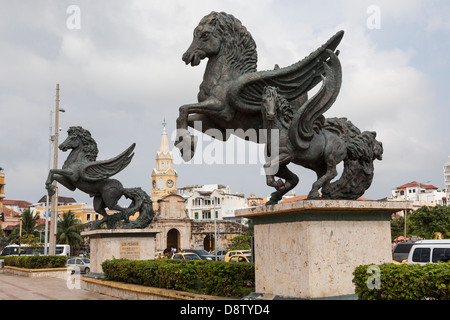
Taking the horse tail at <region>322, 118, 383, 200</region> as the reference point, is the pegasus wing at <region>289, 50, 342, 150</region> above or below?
above

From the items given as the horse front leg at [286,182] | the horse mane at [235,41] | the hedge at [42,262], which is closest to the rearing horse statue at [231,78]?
the horse mane at [235,41]

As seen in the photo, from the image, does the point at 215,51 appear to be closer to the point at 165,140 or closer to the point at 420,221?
the point at 420,221

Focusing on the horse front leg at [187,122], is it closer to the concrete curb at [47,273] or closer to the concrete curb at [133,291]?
the concrete curb at [133,291]

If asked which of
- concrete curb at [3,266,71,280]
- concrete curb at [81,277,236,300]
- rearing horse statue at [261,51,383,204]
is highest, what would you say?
rearing horse statue at [261,51,383,204]

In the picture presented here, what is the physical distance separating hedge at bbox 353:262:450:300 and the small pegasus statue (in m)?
8.60

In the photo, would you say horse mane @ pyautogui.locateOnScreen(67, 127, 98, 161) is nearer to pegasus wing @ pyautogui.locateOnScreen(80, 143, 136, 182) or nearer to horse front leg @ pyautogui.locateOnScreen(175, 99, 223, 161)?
pegasus wing @ pyautogui.locateOnScreen(80, 143, 136, 182)

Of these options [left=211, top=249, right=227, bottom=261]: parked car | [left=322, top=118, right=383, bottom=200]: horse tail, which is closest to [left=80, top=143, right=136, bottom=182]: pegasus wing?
[left=322, top=118, right=383, bottom=200]: horse tail

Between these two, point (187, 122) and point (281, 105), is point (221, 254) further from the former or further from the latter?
point (281, 105)

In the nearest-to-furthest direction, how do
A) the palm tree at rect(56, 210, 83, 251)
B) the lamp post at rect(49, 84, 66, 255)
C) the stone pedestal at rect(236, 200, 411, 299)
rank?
the stone pedestal at rect(236, 200, 411, 299), the lamp post at rect(49, 84, 66, 255), the palm tree at rect(56, 210, 83, 251)

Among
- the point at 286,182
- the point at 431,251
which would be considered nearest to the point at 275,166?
the point at 286,182

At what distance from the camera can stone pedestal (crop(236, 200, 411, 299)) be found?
515cm

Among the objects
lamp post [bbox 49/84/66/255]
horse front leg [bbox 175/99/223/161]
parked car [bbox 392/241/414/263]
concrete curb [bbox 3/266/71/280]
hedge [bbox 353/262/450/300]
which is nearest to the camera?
hedge [bbox 353/262/450/300]

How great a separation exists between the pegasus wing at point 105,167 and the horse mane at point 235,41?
6.74 m
